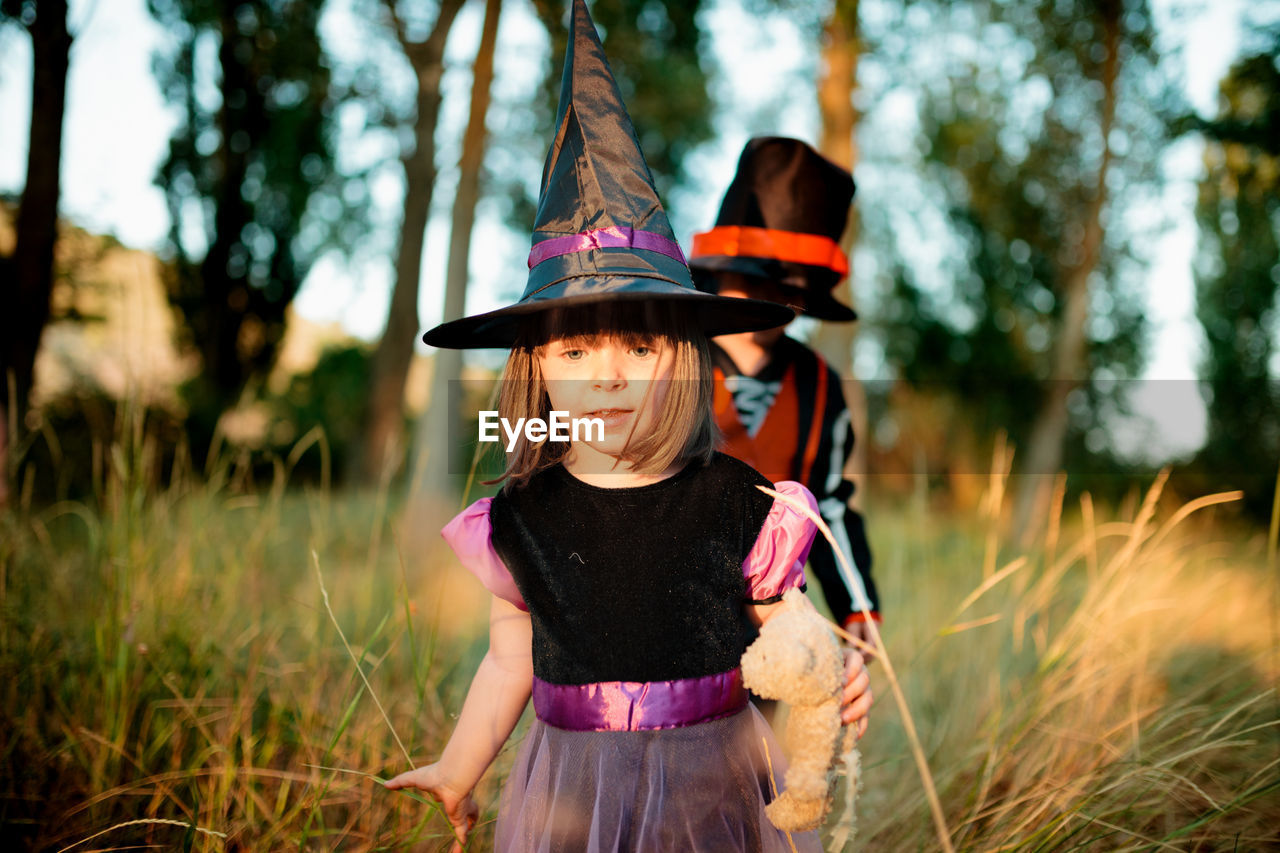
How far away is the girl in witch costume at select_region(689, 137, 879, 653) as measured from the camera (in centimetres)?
172

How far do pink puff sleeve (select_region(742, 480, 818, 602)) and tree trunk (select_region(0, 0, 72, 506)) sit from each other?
4625 millimetres

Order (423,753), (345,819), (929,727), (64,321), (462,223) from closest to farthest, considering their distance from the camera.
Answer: (345,819) < (423,753) < (929,727) < (462,223) < (64,321)

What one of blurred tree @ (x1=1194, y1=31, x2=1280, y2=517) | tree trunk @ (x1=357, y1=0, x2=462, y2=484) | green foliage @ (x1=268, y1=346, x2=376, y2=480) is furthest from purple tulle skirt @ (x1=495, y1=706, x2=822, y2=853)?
green foliage @ (x1=268, y1=346, x2=376, y2=480)

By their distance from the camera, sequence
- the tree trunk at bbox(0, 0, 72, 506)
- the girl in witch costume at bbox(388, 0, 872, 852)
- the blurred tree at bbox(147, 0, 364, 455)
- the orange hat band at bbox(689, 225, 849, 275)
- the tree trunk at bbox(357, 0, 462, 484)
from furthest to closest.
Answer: the blurred tree at bbox(147, 0, 364, 455)
the tree trunk at bbox(357, 0, 462, 484)
the tree trunk at bbox(0, 0, 72, 506)
the orange hat band at bbox(689, 225, 849, 275)
the girl in witch costume at bbox(388, 0, 872, 852)

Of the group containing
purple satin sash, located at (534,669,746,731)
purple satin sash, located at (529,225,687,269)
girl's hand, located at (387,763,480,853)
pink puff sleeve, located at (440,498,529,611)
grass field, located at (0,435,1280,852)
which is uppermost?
purple satin sash, located at (529,225,687,269)

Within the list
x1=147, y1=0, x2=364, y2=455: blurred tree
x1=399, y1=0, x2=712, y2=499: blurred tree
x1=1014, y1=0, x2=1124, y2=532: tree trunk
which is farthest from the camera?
x1=147, y1=0, x2=364, y2=455: blurred tree

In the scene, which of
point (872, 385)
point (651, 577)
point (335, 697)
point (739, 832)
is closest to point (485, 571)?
point (651, 577)

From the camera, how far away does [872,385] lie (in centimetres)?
1290

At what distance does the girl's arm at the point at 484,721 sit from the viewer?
Result: 1.23 m

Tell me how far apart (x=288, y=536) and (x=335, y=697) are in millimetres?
3202

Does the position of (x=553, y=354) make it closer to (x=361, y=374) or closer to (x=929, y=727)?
(x=929, y=727)

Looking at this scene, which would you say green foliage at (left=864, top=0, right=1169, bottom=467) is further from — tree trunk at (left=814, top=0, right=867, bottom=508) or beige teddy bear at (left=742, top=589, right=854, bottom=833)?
beige teddy bear at (left=742, top=589, right=854, bottom=833)

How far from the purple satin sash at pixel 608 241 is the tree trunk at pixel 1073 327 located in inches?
242

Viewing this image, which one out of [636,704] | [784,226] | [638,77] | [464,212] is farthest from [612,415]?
[638,77]
